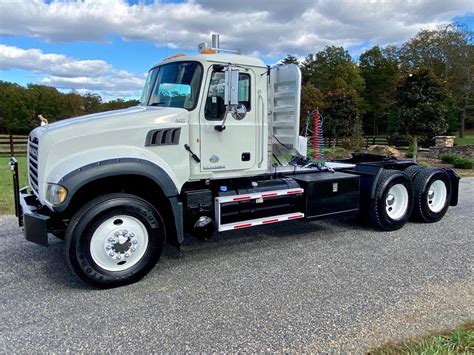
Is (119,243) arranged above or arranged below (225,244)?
above

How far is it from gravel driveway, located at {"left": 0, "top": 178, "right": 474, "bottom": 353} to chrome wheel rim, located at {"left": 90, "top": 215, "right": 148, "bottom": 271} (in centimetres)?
30

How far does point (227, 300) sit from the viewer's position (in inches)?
159

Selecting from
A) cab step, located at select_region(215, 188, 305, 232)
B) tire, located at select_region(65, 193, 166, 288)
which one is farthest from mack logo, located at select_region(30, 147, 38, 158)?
cab step, located at select_region(215, 188, 305, 232)

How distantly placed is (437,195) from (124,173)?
5.90 metres

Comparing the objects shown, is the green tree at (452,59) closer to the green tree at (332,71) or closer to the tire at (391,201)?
the green tree at (332,71)

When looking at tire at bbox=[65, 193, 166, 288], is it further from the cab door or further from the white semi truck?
the cab door

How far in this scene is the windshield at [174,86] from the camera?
4973 millimetres

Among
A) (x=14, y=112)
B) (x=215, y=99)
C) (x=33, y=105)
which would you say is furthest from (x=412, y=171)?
(x=33, y=105)

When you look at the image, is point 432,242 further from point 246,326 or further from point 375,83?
point 375,83

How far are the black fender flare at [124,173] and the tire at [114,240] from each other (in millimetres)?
222

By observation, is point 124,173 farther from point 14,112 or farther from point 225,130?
point 14,112

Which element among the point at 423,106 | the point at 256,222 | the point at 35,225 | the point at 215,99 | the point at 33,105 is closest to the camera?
the point at 35,225

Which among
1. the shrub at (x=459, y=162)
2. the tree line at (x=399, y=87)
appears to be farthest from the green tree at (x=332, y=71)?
the shrub at (x=459, y=162)

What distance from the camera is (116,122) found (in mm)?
4559
